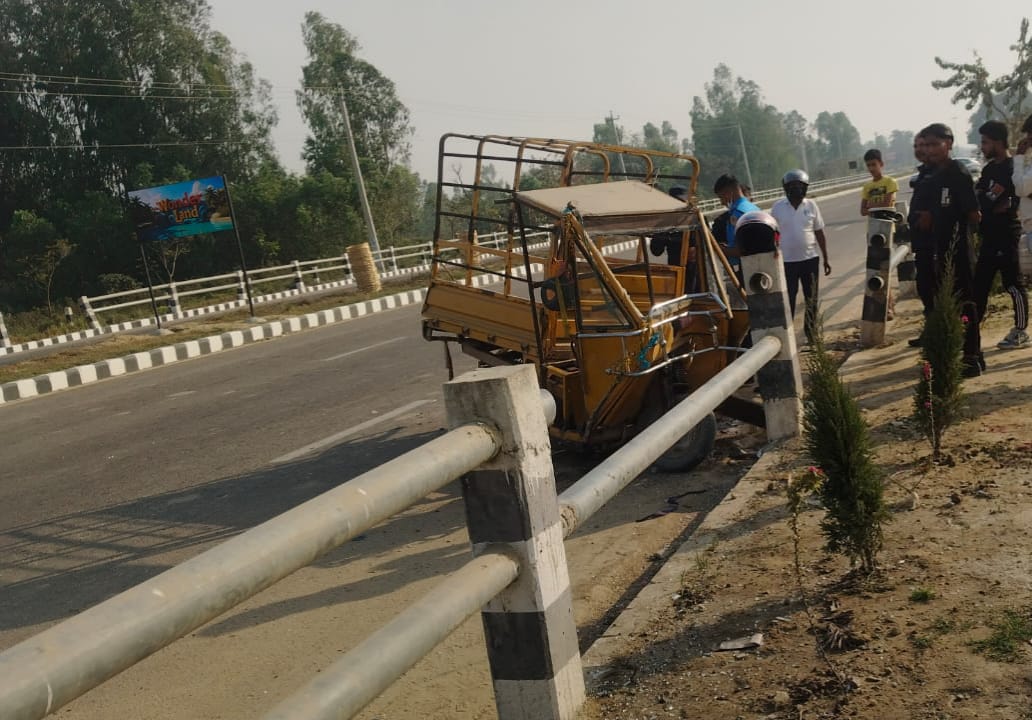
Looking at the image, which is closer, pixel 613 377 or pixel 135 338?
pixel 613 377

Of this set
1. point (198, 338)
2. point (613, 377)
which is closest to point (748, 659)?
point (613, 377)

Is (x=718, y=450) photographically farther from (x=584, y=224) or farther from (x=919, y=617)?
(x=919, y=617)

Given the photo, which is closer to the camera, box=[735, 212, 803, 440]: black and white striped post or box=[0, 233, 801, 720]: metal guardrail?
box=[0, 233, 801, 720]: metal guardrail

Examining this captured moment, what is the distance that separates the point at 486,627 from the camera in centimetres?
242

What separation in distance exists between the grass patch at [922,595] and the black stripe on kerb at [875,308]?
18.8ft

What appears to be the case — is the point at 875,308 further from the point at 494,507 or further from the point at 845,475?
the point at 494,507

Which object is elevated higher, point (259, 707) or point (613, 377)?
point (613, 377)

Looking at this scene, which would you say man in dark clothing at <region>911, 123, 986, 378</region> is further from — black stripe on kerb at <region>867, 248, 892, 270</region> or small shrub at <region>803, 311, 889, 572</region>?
small shrub at <region>803, 311, 889, 572</region>

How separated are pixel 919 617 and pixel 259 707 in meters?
2.14

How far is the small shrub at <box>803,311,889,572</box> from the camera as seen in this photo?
314 centimetres

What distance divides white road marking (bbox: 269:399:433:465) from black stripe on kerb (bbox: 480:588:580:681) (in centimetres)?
535

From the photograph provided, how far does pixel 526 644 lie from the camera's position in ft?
7.72

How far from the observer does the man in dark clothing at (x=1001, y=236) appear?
693 centimetres

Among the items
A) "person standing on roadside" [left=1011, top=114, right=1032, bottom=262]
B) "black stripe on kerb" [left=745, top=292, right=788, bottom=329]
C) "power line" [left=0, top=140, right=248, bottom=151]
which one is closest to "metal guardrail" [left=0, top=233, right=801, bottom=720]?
"black stripe on kerb" [left=745, top=292, right=788, bottom=329]
